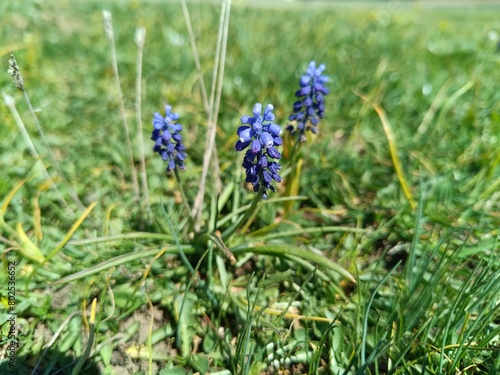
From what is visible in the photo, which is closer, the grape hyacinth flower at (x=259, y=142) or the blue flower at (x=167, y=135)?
the grape hyacinth flower at (x=259, y=142)

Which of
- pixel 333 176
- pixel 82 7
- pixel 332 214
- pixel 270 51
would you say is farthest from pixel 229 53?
pixel 82 7

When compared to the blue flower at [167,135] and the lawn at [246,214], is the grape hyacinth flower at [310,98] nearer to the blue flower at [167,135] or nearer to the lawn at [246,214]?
the lawn at [246,214]

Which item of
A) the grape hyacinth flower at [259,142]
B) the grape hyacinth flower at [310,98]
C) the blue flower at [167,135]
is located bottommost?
the grape hyacinth flower at [259,142]

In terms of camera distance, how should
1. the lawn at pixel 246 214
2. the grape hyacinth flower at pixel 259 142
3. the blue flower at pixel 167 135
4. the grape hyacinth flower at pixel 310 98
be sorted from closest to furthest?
the grape hyacinth flower at pixel 259 142, the lawn at pixel 246 214, the blue flower at pixel 167 135, the grape hyacinth flower at pixel 310 98

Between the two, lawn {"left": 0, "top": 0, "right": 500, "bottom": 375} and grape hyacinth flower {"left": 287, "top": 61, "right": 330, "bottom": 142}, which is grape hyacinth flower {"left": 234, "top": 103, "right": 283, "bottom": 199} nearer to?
lawn {"left": 0, "top": 0, "right": 500, "bottom": 375}

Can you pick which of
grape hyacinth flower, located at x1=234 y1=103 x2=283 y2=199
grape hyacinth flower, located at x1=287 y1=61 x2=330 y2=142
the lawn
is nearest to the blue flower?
the lawn

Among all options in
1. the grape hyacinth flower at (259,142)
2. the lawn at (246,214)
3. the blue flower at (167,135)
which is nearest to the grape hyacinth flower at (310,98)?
the lawn at (246,214)
